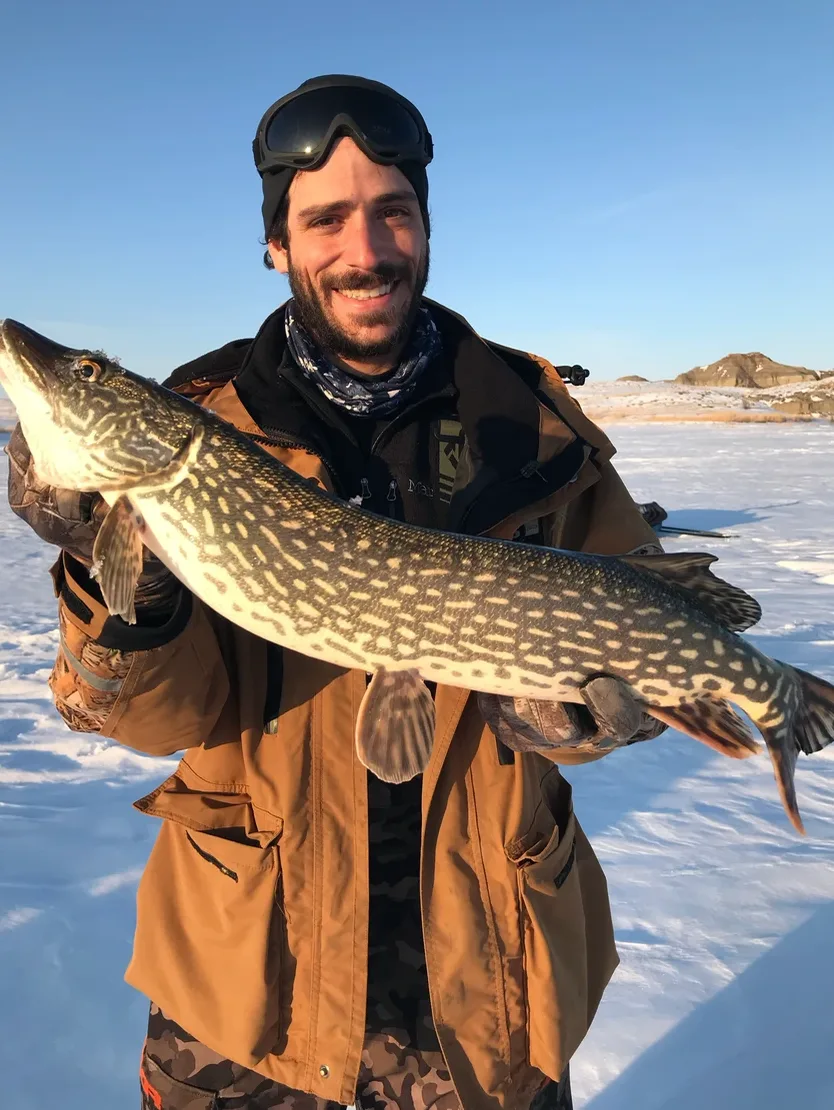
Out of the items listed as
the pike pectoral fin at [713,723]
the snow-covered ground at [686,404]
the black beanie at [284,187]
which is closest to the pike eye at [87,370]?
the black beanie at [284,187]

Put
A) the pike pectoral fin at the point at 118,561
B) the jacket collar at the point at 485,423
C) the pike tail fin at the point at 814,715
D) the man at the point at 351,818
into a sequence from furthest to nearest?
the pike tail fin at the point at 814,715, the jacket collar at the point at 485,423, the man at the point at 351,818, the pike pectoral fin at the point at 118,561

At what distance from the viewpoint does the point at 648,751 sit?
13.4 feet

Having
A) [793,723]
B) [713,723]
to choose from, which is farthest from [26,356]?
[793,723]

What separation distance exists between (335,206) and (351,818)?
1.73 m

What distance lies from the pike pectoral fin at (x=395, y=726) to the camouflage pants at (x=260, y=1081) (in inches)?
28.1

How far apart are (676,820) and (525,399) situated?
7.78 feet

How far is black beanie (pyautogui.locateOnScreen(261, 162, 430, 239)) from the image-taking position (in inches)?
89.2

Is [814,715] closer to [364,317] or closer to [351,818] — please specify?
[351,818]

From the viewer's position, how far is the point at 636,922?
2.75m

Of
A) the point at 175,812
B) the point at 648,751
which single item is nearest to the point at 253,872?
the point at 175,812

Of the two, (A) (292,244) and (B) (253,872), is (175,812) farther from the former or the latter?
(A) (292,244)

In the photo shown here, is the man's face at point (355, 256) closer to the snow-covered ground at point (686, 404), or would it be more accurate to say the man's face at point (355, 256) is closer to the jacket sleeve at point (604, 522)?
the jacket sleeve at point (604, 522)

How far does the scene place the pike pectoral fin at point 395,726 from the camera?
5.27 feet

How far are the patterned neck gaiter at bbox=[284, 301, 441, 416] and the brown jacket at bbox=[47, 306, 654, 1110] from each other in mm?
718
